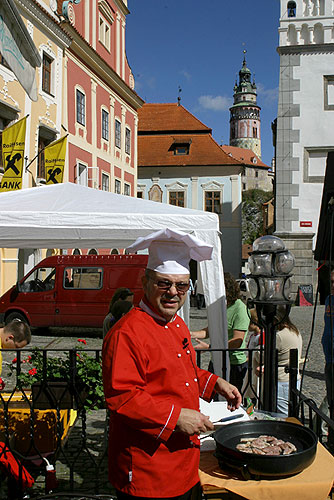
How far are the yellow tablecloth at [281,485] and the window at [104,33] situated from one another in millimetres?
24289

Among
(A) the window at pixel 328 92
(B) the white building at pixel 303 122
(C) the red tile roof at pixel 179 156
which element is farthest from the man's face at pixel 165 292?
(C) the red tile roof at pixel 179 156

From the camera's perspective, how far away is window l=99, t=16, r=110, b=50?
24.2 metres

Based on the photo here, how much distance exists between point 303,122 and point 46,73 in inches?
381

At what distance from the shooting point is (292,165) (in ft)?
61.7

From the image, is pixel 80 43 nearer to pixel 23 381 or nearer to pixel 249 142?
pixel 23 381

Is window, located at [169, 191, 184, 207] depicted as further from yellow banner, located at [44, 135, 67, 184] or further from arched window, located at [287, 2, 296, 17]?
yellow banner, located at [44, 135, 67, 184]

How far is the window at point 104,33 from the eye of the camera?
24.2 m

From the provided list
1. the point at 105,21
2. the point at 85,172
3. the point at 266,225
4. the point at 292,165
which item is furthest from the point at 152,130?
the point at 266,225

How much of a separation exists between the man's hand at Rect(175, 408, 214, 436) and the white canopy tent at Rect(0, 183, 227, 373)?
3423 millimetres

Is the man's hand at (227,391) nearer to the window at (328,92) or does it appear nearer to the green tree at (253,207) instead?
the window at (328,92)

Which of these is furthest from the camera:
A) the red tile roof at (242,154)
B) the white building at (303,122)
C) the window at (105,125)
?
the red tile roof at (242,154)

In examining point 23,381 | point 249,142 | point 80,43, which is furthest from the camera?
point 249,142

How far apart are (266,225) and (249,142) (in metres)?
73.3

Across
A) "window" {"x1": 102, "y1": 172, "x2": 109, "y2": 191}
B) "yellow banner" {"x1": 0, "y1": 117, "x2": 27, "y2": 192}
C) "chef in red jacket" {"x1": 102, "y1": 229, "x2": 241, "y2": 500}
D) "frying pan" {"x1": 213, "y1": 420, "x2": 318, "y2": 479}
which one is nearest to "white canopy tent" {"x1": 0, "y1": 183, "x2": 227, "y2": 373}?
"frying pan" {"x1": 213, "y1": 420, "x2": 318, "y2": 479}
